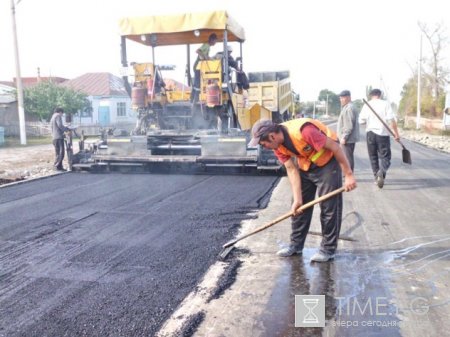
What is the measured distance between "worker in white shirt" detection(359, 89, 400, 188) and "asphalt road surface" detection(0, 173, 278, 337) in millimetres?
1793

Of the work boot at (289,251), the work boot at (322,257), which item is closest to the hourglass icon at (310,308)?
the work boot at (322,257)

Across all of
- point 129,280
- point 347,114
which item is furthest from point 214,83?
point 129,280

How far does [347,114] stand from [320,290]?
4202 millimetres

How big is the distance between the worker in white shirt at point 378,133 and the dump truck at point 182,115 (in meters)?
1.71

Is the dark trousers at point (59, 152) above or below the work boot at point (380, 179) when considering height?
above

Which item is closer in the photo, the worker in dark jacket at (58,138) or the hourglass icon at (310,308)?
the hourglass icon at (310,308)

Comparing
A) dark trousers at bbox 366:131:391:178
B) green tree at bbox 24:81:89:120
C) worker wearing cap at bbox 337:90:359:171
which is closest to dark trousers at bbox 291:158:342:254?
worker wearing cap at bbox 337:90:359:171

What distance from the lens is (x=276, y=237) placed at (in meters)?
4.38

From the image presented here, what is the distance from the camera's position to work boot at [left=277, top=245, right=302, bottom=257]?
12.6 ft

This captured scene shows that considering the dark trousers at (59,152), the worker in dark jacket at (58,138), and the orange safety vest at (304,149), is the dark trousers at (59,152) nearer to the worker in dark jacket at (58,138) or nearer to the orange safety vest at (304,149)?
the worker in dark jacket at (58,138)

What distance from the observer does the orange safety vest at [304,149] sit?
3467mm

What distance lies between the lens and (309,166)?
3.68 m

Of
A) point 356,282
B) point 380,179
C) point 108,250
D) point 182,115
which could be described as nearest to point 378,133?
point 380,179

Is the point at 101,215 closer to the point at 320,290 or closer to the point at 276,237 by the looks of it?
the point at 276,237
